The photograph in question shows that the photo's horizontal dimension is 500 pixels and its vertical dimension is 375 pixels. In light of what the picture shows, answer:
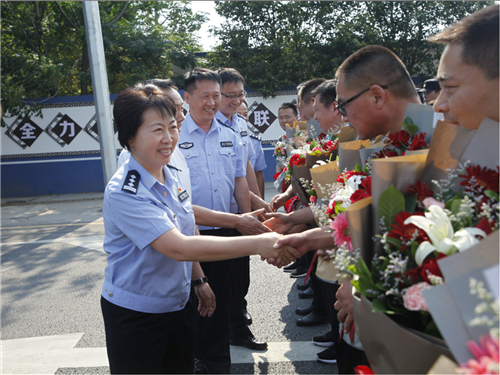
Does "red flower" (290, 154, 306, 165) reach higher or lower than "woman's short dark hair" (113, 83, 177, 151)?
lower

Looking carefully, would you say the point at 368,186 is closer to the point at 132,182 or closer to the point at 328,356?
the point at 132,182

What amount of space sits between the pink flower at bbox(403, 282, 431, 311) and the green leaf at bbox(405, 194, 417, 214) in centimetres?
32

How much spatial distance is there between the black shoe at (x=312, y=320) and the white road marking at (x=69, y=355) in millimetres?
294

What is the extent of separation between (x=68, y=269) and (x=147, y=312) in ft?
13.6

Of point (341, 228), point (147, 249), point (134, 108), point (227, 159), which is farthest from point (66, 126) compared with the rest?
point (341, 228)

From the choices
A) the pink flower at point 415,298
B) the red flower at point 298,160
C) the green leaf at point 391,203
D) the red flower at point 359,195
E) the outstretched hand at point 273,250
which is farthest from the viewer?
the red flower at point 298,160

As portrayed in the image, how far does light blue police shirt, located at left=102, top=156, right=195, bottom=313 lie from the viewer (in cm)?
199

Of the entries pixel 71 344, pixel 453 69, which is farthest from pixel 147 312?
pixel 71 344

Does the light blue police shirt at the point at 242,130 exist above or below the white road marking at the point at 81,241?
above

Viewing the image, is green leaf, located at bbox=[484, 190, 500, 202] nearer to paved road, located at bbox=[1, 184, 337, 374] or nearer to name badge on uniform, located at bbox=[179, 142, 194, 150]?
paved road, located at bbox=[1, 184, 337, 374]

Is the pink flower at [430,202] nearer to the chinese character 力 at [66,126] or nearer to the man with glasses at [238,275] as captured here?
the man with glasses at [238,275]

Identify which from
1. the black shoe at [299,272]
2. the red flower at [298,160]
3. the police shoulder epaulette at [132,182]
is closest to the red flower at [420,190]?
the police shoulder epaulette at [132,182]

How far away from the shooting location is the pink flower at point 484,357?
76 centimetres

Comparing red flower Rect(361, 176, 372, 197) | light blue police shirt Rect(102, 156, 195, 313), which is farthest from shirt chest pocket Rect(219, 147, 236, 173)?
red flower Rect(361, 176, 372, 197)
